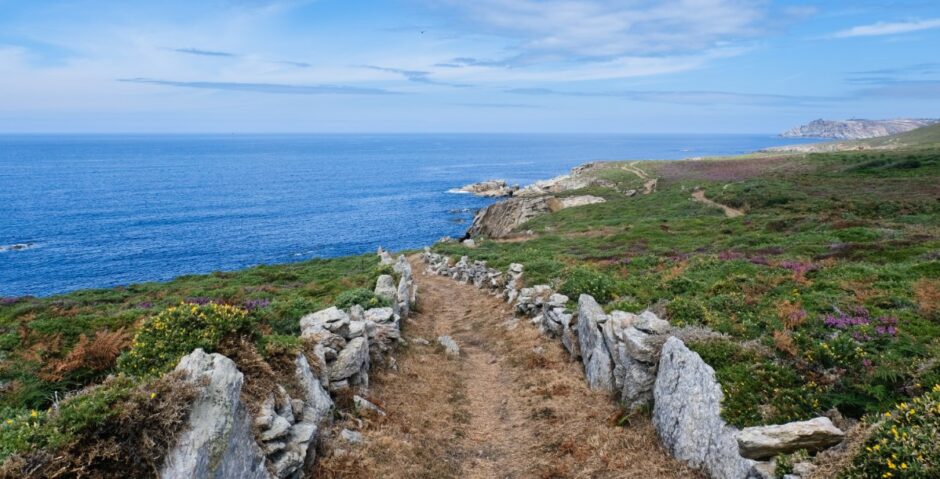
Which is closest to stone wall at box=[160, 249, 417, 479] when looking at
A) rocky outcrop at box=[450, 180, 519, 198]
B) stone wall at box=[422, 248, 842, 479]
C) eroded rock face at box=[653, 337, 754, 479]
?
stone wall at box=[422, 248, 842, 479]

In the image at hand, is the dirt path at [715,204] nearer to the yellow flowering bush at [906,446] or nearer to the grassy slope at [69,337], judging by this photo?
the grassy slope at [69,337]

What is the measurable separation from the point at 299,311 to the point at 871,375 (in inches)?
676

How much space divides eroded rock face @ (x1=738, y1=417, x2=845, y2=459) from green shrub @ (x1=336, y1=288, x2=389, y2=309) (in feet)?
49.3

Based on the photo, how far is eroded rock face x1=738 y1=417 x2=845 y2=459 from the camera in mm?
9016

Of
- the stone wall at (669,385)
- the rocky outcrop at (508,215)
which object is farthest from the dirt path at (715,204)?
the stone wall at (669,385)

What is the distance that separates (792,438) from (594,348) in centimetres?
754

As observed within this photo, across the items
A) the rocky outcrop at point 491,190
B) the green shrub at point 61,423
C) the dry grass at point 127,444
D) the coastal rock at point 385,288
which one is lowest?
the rocky outcrop at point 491,190

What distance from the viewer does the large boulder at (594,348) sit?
→ 50.5 feet

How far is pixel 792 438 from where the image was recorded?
357 inches

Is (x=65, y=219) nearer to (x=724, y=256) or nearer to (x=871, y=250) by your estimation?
(x=724, y=256)

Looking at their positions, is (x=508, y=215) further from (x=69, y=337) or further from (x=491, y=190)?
(x=69, y=337)

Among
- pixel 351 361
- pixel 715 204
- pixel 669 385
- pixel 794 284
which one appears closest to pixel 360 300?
pixel 351 361

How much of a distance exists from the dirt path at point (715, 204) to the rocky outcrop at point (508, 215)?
22395 mm

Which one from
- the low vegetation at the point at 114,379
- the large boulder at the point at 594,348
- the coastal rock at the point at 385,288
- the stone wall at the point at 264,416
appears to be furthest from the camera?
the coastal rock at the point at 385,288
